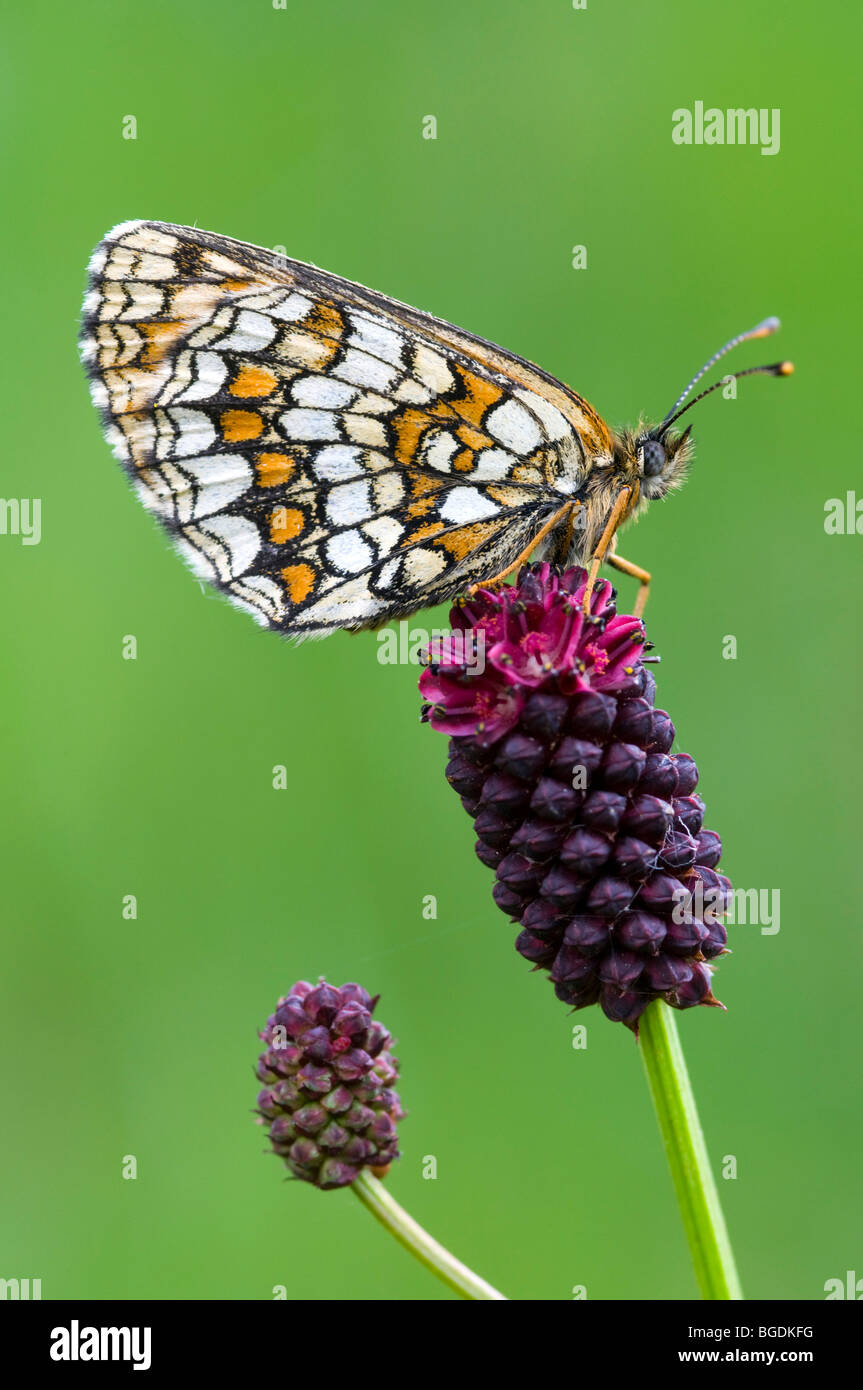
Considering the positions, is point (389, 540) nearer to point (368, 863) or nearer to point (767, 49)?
point (368, 863)

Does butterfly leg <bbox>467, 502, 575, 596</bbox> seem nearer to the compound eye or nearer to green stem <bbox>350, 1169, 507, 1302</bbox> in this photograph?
the compound eye

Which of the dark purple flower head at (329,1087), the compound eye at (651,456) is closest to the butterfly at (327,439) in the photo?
the compound eye at (651,456)

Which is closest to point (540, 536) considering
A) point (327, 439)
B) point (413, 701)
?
point (327, 439)

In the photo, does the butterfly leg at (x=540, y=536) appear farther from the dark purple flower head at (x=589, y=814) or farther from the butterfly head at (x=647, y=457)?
the dark purple flower head at (x=589, y=814)

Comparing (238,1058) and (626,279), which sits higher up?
(626,279)

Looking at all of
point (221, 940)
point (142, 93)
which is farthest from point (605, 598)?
point (142, 93)

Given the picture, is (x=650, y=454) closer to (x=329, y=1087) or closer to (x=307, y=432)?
(x=307, y=432)

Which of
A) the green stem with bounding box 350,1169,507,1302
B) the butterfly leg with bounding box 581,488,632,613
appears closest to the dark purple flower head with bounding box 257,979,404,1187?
the green stem with bounding box 350,1169,507,1302
